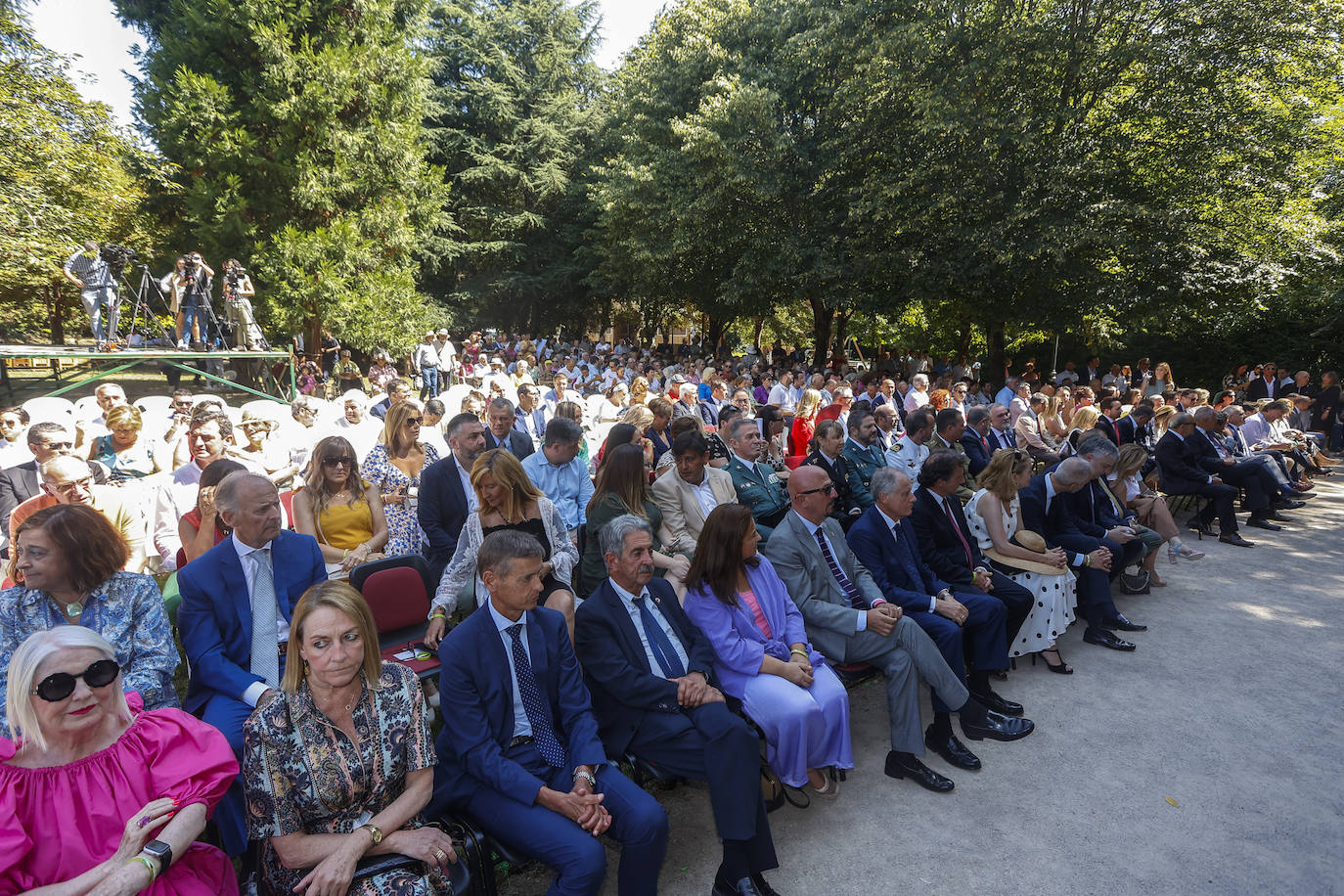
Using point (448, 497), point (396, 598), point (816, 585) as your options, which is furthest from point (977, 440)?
point (396, 598)

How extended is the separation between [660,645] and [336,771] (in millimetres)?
1501

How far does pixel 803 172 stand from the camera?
17.5 m

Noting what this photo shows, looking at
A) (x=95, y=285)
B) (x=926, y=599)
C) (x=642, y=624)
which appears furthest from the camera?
(x=95, y=285)

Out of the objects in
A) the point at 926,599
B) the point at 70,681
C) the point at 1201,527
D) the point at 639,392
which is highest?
the point at 639,392

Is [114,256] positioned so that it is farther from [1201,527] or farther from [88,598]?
[1201,527]

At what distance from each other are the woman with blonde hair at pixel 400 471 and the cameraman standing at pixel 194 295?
464 inches

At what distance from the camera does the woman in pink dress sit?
78.5 inches

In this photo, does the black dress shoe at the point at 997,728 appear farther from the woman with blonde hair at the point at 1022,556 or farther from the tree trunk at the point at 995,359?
the tree trunk at the point at 995,359

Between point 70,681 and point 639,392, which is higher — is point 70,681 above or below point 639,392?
below

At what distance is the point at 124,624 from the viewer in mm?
2807

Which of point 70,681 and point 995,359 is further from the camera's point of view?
point 995,359

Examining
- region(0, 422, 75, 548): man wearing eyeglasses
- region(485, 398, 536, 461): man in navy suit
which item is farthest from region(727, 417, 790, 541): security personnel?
region(0, 422, 75, 548): man wearing eyeglasses

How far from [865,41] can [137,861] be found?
17973mm

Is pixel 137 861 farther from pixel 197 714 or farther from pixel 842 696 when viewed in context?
pixel 842 696
